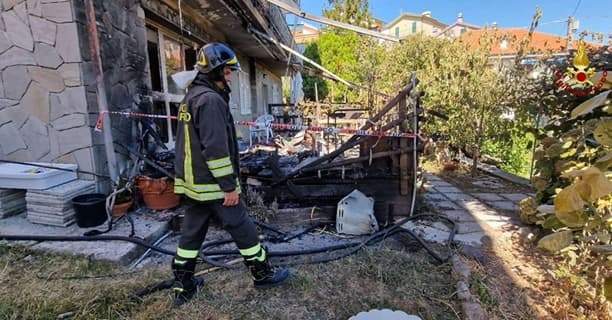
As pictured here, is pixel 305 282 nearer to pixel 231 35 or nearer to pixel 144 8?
pixel 144 8

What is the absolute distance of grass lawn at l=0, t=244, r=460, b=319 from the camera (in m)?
2.21

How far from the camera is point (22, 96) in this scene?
3.56m

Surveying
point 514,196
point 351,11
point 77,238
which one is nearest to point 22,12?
point 77,238

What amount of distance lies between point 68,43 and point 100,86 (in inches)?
18.3

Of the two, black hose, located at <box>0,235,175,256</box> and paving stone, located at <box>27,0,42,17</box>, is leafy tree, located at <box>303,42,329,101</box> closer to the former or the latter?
paving stone, located at <box>27,0,42,17</box>

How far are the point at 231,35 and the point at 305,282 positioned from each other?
20.8 ft

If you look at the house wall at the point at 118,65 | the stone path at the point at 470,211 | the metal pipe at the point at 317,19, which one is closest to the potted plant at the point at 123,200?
the house wall at the point at 118,65

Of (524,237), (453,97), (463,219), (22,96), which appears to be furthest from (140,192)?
(453,97)

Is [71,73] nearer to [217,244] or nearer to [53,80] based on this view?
[53,80]

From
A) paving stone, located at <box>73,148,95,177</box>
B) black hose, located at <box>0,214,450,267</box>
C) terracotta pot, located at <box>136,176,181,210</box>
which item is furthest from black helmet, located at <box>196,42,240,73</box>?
paving stone, located at <box>73,148,95,177</box>

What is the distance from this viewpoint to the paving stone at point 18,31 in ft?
11.2

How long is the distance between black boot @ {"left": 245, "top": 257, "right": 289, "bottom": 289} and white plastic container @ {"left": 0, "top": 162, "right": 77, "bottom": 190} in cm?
223

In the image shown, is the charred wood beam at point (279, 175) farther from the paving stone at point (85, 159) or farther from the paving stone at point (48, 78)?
the paving stone at point (48, 78)

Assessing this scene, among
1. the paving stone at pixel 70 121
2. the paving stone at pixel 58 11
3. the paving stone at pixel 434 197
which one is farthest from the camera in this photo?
the paving stone at pixel 434 197
